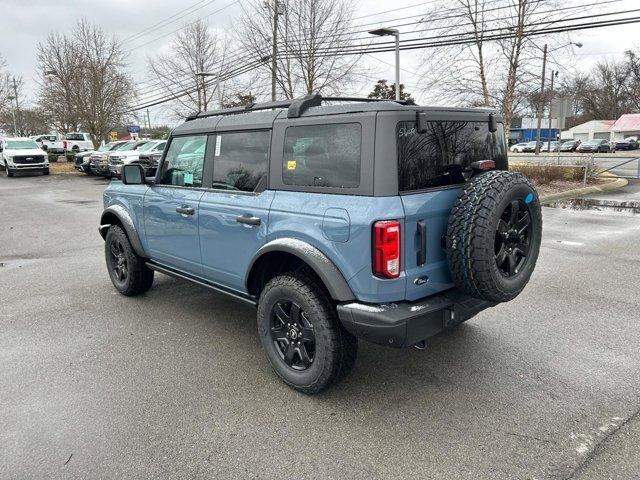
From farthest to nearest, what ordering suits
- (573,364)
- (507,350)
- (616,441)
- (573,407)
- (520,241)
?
(507,350) < (573,364) < (520,241) < (573,407) < (616,441)

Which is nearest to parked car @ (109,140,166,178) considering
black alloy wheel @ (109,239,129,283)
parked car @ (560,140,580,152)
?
black alloy wheel @ (109,239,129,283)

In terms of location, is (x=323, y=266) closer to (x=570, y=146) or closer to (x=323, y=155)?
(x=323, y=155)

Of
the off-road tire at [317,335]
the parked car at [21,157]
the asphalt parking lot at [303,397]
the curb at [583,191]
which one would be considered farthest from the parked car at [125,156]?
the off-road tire at [317,335]

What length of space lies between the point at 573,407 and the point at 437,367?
3.05 feet

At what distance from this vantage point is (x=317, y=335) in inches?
121

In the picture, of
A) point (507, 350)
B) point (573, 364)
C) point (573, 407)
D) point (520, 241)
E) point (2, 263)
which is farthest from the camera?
point (2, 263)

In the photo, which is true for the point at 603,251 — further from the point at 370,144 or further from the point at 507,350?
the point at 370,144

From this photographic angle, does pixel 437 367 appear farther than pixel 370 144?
Yes

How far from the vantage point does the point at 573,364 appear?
143 inches

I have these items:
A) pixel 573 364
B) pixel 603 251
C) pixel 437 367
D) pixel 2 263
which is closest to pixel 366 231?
pixel 437 367

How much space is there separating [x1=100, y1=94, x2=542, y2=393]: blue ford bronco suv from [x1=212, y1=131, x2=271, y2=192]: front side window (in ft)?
0.04

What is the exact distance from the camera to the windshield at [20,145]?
80.8 ft

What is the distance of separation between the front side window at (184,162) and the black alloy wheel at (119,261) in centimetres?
120

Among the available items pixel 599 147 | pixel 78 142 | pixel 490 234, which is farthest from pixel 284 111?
pixel 599 147
